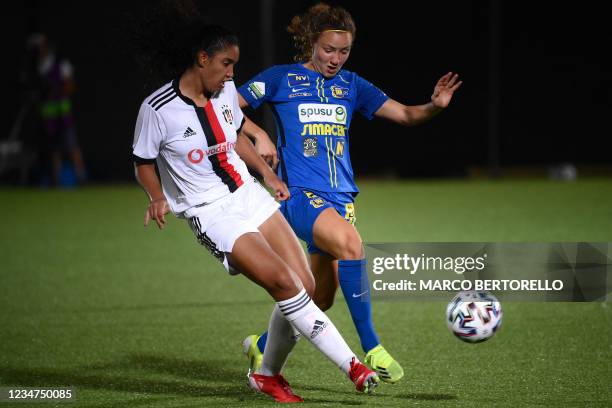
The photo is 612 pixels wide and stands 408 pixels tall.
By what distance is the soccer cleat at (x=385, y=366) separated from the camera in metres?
4.36

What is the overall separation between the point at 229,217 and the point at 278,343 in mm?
637

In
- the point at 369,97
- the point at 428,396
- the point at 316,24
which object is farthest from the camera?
the point at 369,97

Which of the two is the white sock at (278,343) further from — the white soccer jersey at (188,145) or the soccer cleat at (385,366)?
the white soccer jersey at (188,145)

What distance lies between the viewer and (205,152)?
4.28 meters

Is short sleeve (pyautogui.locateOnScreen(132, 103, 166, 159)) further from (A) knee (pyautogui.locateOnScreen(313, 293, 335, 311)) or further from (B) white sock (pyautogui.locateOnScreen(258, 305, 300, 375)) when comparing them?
(A) knee (pyautogui.locateOnScreen(313, 293, 335, 311))

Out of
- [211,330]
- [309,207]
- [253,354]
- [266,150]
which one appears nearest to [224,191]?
[266,150]

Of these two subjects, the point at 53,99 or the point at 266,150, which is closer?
the point at 266,150

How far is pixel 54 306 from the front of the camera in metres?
6.93

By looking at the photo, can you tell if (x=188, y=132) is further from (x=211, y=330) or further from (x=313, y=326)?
(x=211, y=330)

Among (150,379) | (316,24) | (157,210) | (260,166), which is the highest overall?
(316,24)

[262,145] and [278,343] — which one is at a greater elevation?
[262,145]

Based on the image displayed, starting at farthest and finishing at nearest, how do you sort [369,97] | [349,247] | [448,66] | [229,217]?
[448,66], [369,97], [349,247], [229,217]

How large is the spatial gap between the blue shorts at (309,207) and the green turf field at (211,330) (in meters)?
0.73

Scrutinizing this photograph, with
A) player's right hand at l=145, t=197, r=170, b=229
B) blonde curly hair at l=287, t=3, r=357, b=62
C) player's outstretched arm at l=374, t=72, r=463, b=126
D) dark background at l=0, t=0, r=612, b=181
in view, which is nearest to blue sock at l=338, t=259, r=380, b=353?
player's outstretched arm at l=374, t=72, r=463, b=126
